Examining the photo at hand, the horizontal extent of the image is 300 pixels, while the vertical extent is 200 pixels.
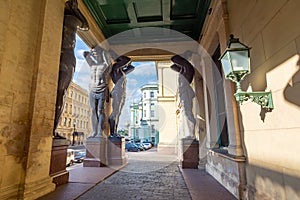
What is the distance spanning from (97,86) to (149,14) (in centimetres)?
234

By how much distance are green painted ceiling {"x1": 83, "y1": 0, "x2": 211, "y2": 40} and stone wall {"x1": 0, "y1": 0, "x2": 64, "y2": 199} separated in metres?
1.83

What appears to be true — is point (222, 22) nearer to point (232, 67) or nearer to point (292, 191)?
point (232, 67)

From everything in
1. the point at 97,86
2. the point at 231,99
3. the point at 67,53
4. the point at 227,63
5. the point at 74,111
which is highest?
the point at 74,111

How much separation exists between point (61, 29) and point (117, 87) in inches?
99.0

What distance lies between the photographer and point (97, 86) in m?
4.55

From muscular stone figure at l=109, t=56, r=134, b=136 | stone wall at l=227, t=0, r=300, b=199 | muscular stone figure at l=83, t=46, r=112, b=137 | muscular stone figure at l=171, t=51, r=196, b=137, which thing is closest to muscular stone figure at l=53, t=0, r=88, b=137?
muscular stone figure at l=83, t=46, r=112, b=137

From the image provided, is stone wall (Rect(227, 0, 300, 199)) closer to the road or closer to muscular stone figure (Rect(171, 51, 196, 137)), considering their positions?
the road

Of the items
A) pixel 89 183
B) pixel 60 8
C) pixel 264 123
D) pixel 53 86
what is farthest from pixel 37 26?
pixel 264 123

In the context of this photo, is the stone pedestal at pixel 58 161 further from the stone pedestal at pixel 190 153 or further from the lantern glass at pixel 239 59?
the stone pedestal at pixel 190 153

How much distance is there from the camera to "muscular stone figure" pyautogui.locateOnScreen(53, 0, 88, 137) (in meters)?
2.71

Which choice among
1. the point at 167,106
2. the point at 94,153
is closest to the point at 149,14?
the point at 94,153


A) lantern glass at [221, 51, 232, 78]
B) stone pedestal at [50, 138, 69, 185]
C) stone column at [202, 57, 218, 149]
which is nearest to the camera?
lantern glass at [221, 51, 232, 78]

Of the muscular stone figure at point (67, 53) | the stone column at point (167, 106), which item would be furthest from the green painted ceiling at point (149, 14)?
the stone column at point (167, 106)

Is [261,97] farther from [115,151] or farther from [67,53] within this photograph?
[115,151]
